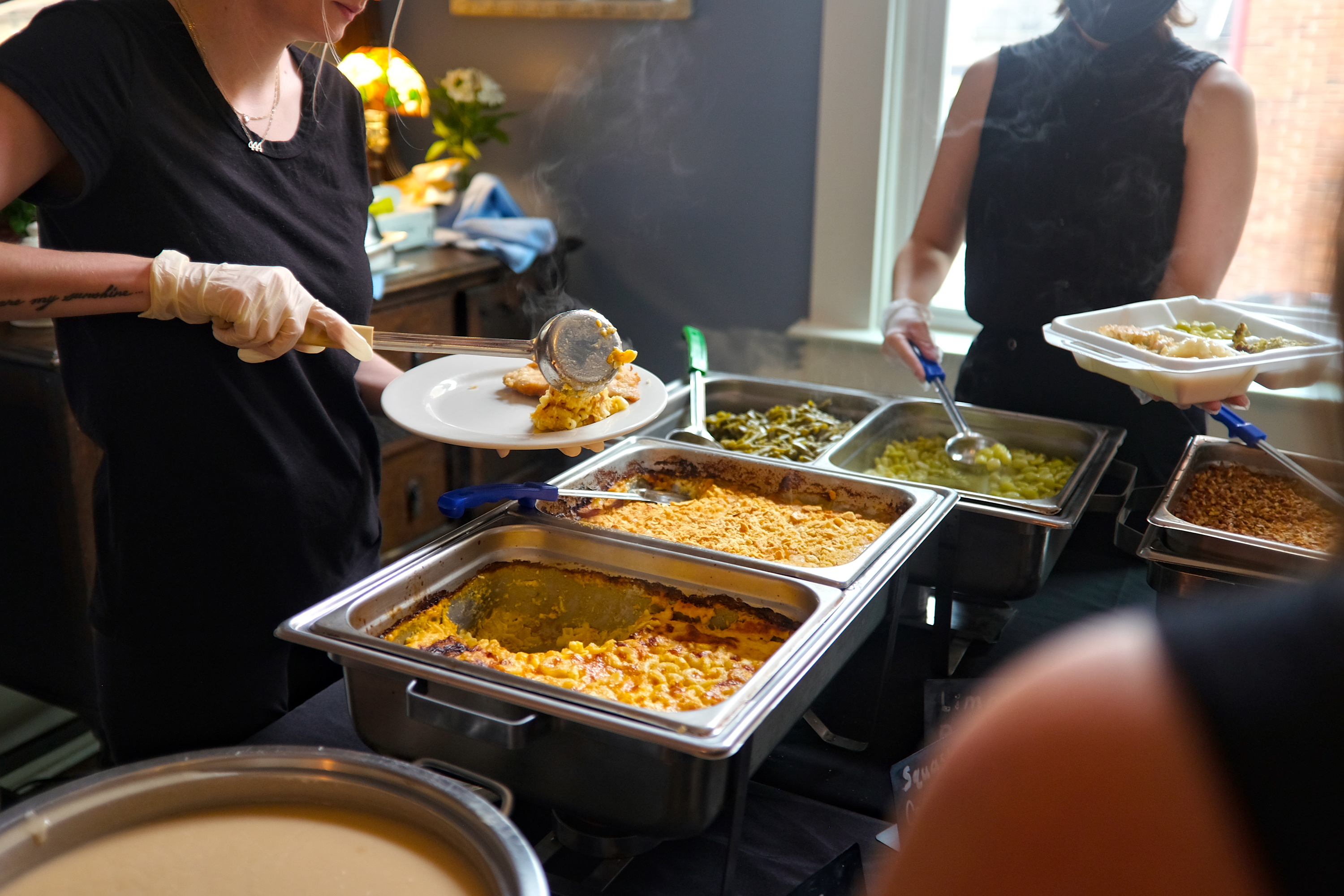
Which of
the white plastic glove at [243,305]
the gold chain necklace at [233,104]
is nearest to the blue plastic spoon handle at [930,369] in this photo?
the white plastic glove at [243,305]

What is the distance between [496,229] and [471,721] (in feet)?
8.35

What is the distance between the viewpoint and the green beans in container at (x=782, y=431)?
5.79 feet

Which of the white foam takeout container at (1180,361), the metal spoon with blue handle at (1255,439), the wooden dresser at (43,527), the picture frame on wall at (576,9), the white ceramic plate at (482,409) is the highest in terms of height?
the picture frame on wall at (576,9)

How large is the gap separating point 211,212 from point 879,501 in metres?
0.98

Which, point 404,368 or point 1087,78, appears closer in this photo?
point 1087,78

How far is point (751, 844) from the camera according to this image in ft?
3.25

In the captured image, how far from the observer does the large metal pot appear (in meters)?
0.70

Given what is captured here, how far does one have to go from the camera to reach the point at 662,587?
1217 mm

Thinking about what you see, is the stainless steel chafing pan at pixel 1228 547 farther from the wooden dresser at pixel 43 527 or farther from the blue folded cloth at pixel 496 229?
the blue folded cloth at pixel 496 229

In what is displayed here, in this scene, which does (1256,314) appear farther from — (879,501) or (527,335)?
(527,335)

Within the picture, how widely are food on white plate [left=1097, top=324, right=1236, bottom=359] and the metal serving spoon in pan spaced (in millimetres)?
776

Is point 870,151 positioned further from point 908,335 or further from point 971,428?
point 971,428

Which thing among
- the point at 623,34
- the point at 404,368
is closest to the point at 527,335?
the point at 404,368

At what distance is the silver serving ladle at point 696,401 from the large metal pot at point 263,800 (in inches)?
37.9
